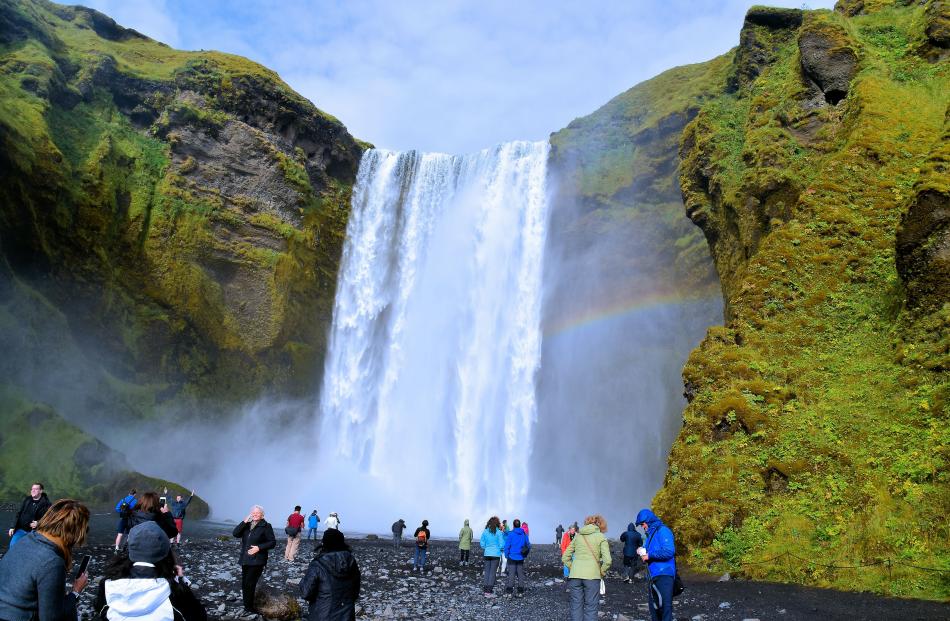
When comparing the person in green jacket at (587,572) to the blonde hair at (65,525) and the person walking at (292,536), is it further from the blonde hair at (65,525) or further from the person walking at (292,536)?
the person walking at (292,536)

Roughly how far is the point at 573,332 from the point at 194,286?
2569cm

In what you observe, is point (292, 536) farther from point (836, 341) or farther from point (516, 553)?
point (836, 341)

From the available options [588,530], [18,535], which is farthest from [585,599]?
[18,535]

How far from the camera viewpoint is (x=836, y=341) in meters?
17.1

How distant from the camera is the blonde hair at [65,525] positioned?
12.8ft

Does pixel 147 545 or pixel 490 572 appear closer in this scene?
pixel 147 545

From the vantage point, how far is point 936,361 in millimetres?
14180

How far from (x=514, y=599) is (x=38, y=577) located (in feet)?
37.8

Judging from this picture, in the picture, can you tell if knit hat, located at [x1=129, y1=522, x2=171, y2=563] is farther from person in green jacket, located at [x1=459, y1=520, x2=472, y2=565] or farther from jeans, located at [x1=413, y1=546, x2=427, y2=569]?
person in green jacket, located at [x1=459, y1=520, x2=472, y2=565]

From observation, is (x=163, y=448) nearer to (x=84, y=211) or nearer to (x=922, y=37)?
(x=84, y=211)

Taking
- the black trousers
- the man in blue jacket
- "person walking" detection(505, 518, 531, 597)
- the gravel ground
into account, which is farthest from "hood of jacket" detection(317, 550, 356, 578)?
"person walking" detection(505, 518, 531, 597)

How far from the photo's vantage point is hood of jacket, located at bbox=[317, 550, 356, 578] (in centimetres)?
601

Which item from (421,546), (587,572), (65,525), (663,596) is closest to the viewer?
(65,525)

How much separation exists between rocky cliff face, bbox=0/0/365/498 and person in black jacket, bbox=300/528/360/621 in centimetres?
3540
